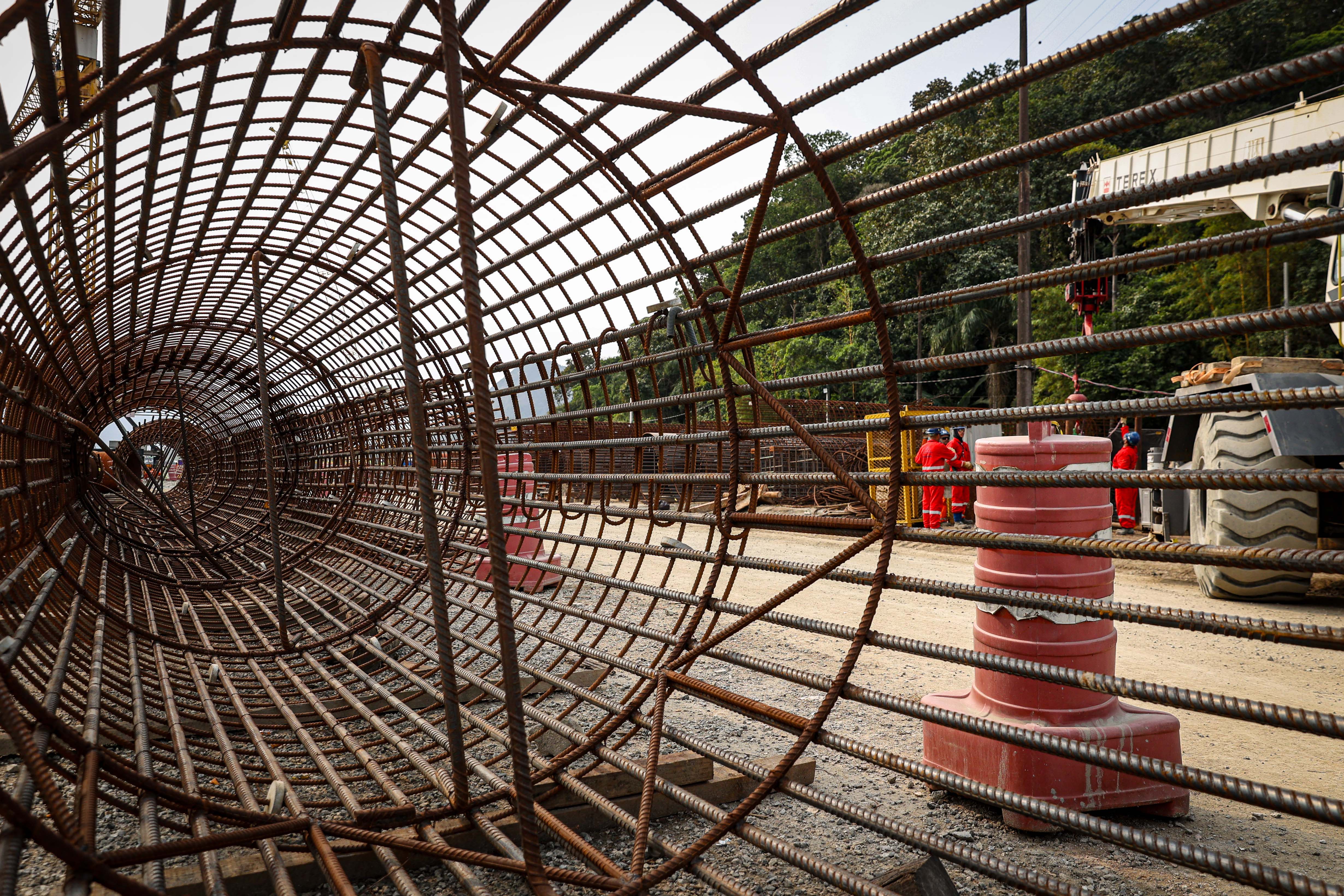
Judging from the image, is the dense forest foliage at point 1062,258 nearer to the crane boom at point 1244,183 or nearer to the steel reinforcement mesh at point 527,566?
the crane boom at point 1244,183

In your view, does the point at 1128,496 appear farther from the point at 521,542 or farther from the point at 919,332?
the point at 919,332

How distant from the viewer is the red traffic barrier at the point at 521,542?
16.1 ft

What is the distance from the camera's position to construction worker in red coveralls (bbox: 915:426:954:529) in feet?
41.9

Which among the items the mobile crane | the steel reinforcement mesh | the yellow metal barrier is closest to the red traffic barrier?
the steel reinforcement mesh

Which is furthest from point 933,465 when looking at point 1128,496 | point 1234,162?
point 1234,162

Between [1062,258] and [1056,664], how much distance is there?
37465 mm

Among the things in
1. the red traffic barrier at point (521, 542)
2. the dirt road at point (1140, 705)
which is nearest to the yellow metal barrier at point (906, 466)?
the dirt road at point (1140, 705)

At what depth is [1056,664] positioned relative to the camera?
3055 millimetres

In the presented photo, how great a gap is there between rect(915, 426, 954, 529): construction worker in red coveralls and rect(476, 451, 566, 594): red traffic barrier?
600cm

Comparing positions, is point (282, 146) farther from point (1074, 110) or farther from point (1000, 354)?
point (1074, 110)

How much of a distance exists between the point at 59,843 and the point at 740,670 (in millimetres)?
4396

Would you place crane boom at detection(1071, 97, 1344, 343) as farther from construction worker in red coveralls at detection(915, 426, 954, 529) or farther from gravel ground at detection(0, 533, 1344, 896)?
construction worker in red coveralls at detection(915, 426, 954, 529)

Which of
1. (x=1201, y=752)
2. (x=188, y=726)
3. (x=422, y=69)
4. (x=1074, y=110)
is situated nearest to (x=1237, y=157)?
(x=1201, y=752)

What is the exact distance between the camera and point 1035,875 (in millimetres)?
1675
